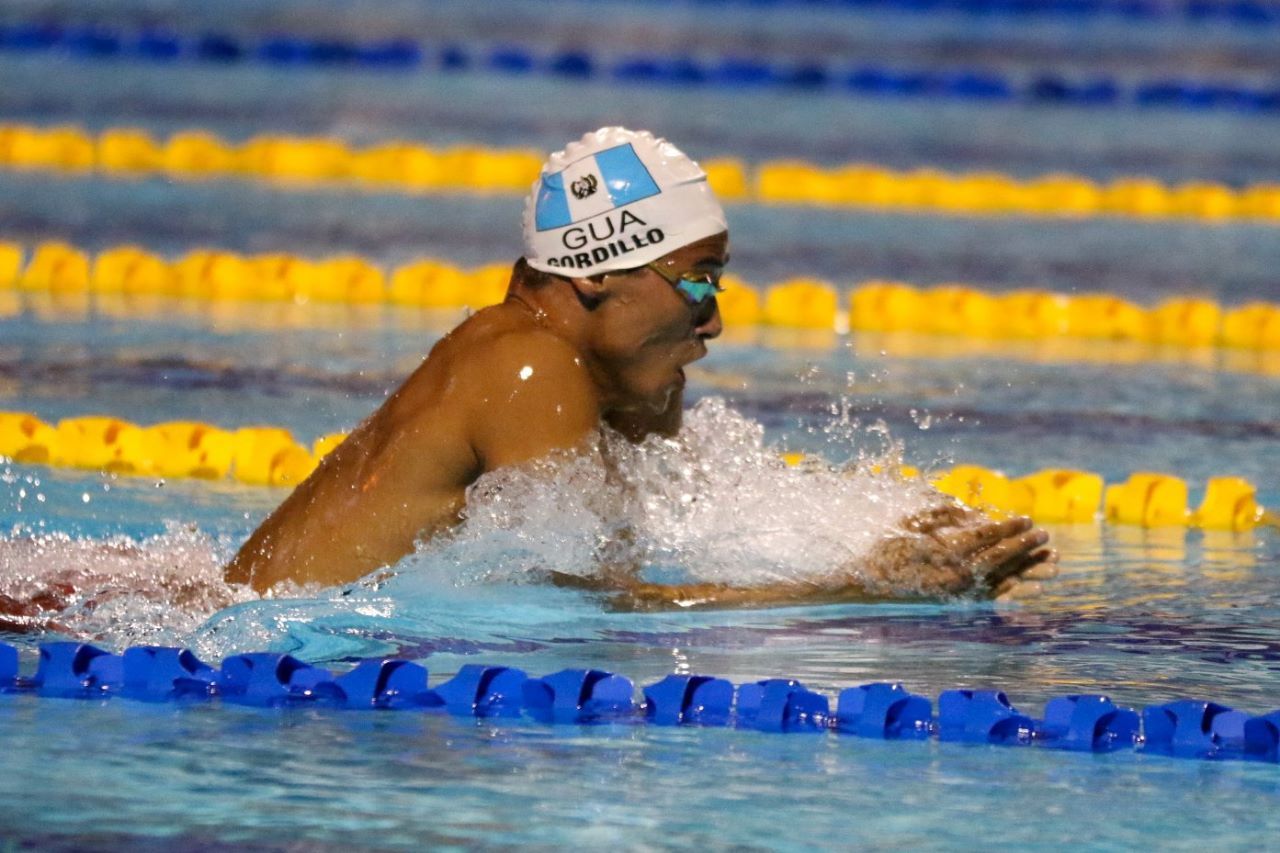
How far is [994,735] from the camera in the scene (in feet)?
10.8

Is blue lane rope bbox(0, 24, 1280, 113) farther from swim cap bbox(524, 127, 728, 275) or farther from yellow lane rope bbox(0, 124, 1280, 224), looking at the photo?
swim cap bbox(524, 127, 728, 275)

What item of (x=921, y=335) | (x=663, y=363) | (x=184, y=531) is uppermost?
(x=921, y=335)

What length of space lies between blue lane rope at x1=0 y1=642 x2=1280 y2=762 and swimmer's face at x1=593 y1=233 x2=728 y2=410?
0.58 metres

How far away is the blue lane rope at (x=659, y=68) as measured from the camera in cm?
1323

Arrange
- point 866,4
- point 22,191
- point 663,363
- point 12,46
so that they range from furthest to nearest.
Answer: point 866,4 < point 12,46 < point 22,191 < point 663,363

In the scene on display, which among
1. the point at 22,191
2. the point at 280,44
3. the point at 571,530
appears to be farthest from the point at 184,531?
the point at 280,44

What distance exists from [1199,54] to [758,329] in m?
7.47

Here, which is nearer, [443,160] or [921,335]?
[921,335]

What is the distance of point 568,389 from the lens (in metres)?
3.61

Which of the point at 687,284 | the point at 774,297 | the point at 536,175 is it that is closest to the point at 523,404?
the point at 687,284

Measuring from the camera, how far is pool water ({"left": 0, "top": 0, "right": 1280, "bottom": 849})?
9.46ft

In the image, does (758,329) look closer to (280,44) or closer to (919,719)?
(919,719)

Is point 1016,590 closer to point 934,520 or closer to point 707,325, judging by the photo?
point 934,520

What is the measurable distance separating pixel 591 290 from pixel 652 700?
0.76 meters
